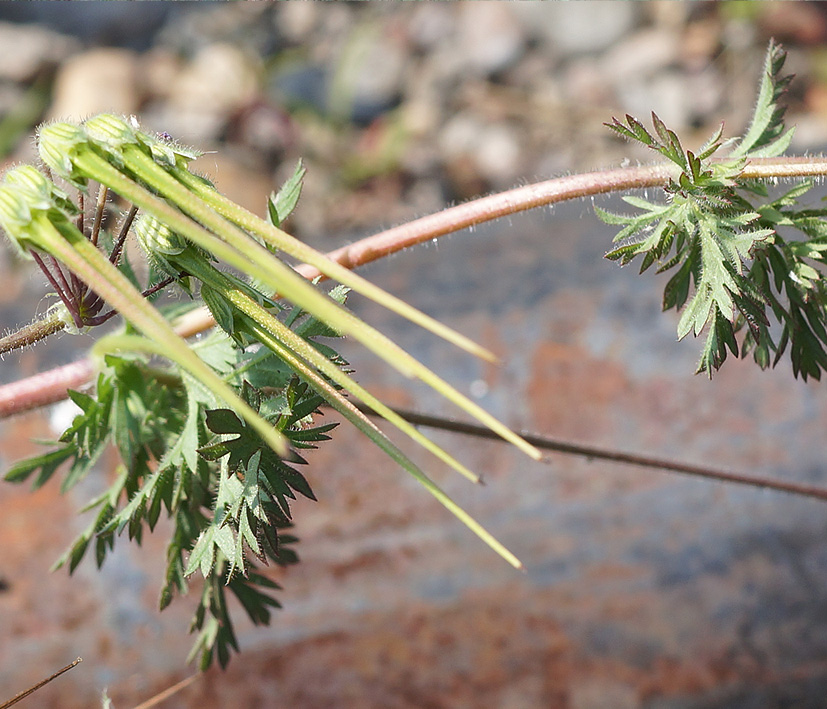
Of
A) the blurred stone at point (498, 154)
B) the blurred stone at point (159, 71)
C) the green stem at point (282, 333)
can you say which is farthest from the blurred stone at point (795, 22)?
the green stem at point (282, 333)

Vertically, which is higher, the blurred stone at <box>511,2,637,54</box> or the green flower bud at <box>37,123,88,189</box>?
the blurred stone at <box>511,2,637,54</box>

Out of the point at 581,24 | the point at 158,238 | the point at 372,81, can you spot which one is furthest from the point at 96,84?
the point at 158,238

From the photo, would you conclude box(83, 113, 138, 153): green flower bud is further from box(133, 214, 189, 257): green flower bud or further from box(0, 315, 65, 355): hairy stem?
box(0, 315, 65, 355): hairy stem

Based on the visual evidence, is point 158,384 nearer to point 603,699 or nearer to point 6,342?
point 6,342

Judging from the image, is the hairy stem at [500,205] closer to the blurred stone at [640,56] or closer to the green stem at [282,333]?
the green stem at [282,333]

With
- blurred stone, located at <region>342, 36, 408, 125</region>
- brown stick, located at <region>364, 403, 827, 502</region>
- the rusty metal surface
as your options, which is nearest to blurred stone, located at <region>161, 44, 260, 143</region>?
blurred stone, located at <region>342, 36, 408, 125</region>

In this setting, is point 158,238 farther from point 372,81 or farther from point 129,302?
point 372,81

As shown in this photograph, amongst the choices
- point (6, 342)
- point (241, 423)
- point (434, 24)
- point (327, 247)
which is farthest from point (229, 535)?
point (434, 24)
